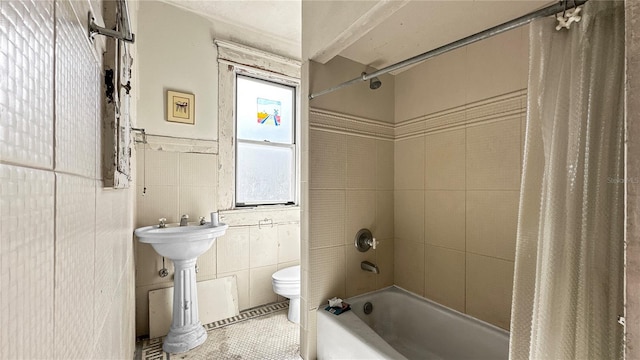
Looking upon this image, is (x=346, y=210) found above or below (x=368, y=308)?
above

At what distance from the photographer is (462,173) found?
1686 mm

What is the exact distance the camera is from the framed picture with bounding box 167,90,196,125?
2.14m

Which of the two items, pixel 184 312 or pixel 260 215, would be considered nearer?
pixel 184 312

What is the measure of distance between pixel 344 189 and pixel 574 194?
1204 mm

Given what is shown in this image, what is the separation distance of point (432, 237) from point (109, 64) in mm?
1869

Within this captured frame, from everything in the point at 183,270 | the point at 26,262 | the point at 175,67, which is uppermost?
the point at 175,67

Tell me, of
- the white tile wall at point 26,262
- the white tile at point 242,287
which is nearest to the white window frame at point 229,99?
the white tile at point 242,287

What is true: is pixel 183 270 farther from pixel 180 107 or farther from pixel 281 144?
pixel 281 144

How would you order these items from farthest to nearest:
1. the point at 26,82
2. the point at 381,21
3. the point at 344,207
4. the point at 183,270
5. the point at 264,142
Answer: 1. the point at 264,142
2. the point at 183,270
3. the point at 344,207
4. the point at 381,21
5. the point at 26,82

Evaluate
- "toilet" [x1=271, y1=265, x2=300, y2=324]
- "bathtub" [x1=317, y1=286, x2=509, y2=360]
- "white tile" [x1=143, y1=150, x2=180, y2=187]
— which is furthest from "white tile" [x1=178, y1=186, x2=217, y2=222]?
"bathtub" [x1=317, y1=286, x2=509, y2=360]

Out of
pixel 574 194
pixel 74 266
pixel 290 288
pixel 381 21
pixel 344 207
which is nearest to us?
pixel 74 266

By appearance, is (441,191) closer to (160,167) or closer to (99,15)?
(99,15)

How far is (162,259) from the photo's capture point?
2.10 m

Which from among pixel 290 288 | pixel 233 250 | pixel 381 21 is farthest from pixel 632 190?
pixel 233 250
